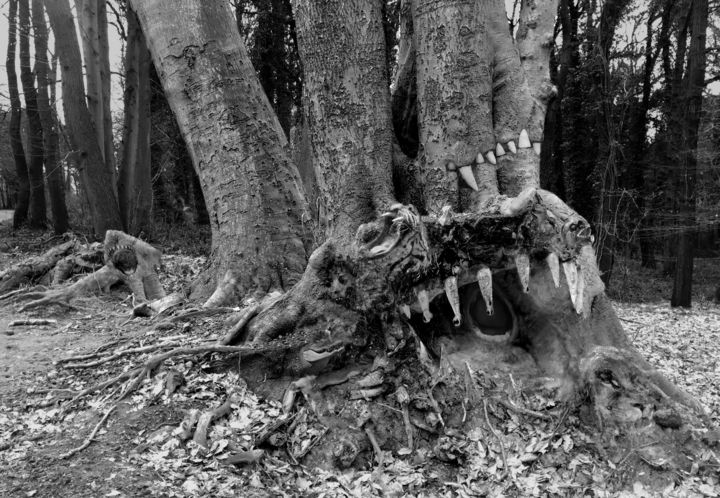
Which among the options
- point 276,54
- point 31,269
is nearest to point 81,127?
point 31,269

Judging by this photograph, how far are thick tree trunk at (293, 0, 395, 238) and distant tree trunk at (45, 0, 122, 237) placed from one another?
8403 mm

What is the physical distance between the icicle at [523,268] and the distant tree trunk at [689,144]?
32.1 feet

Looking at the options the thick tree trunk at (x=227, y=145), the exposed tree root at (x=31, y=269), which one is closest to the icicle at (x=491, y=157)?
the thick tree trunk at (x=227, y=145)

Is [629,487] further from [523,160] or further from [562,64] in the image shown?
[562,64]

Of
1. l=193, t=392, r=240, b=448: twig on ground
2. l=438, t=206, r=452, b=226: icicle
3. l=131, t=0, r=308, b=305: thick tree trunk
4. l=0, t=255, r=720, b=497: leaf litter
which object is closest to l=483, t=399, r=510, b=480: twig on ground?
l=0, t=255, r=720, b=497: leaf litter

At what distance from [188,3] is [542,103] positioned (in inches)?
145

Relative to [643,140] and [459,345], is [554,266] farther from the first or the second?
[643,140]

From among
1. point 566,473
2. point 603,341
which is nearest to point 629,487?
point 566,473

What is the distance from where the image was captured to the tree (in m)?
3.41

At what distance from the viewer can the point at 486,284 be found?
11.2ft

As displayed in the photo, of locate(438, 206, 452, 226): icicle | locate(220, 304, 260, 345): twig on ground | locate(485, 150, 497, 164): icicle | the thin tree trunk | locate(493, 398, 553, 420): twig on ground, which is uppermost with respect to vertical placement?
the thin tree trunk

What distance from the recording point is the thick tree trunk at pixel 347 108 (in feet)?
13.8

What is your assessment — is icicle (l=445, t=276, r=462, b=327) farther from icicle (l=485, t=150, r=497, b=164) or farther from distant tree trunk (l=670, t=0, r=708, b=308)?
distant tree trunk (l=670, t=0, r=708, b=308)

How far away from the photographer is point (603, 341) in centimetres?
349
